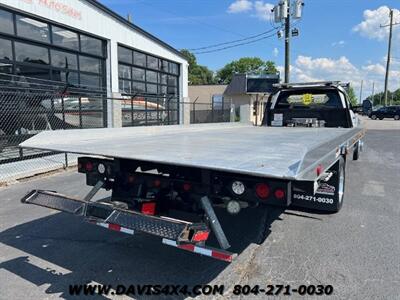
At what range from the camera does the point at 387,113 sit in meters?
42.3

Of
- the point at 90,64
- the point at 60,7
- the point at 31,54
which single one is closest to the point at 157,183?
the point at 31,54

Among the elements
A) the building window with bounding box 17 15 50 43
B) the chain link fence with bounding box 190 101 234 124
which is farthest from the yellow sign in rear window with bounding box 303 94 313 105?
the chain link fence with bounding box 190 101 234 124

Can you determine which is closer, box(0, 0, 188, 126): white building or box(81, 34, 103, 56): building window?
box(0, 0, 188, 126): white building

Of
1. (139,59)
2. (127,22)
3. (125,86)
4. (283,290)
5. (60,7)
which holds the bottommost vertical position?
(283,290)

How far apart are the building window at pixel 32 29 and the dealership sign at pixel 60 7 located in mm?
577

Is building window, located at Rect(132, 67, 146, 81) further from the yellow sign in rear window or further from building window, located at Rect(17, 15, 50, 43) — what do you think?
the yellow sign in rear window

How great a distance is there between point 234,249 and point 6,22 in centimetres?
987

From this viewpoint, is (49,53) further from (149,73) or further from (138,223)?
(138,223)

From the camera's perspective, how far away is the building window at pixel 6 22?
10021 mm

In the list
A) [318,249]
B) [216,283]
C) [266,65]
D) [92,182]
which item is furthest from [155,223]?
[266,65]

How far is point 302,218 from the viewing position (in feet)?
17.3

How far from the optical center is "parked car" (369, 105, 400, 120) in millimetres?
41812

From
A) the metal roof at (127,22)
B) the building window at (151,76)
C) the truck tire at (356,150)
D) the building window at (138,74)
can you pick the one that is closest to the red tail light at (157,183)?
the truck tire at (356,150)

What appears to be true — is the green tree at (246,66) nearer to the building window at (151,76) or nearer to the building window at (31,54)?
the building window at (151,76)
